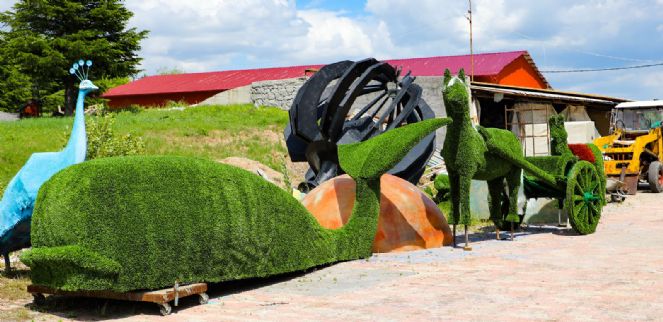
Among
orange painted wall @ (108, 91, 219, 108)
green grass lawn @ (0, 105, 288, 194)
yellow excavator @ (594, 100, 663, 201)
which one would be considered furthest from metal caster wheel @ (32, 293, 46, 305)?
orange painted wall @ (108, 91, 219, 108)

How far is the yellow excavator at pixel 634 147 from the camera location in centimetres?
2059

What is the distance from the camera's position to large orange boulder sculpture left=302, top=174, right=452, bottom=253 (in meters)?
10.5

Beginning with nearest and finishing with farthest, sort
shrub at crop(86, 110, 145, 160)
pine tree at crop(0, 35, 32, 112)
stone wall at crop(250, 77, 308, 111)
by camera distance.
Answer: shrub at crop(86, 110, 145, 160) < stone wall at crop(250, 77, 308, 111) < pine tree at crop(0, 35, 32, 112)

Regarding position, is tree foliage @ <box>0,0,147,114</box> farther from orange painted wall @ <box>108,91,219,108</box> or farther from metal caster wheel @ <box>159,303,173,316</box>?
metal caster wheel @ <box>159,303,173,316</box>

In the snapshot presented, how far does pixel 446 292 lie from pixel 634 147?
15.5 m

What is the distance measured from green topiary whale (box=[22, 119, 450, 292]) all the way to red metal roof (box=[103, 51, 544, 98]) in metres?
27.0

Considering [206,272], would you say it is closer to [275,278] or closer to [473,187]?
[275,278]

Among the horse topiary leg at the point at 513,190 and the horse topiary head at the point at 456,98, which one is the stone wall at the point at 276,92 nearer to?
the horse topiary leg at the point at 513,190

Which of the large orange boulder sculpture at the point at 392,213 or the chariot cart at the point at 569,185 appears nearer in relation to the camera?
the large orange boulder sculpture at the point at 392,213

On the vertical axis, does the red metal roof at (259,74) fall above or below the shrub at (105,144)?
above

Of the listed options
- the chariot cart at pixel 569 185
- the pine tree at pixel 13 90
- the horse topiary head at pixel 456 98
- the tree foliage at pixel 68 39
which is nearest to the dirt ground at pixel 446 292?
the chariot cart at pixel 569 185

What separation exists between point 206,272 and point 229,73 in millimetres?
36739

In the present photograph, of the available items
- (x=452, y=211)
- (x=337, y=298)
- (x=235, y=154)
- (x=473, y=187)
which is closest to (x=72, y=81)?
(x=235, y=154)

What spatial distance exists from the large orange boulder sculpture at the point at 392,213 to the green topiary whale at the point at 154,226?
7.35 feet
